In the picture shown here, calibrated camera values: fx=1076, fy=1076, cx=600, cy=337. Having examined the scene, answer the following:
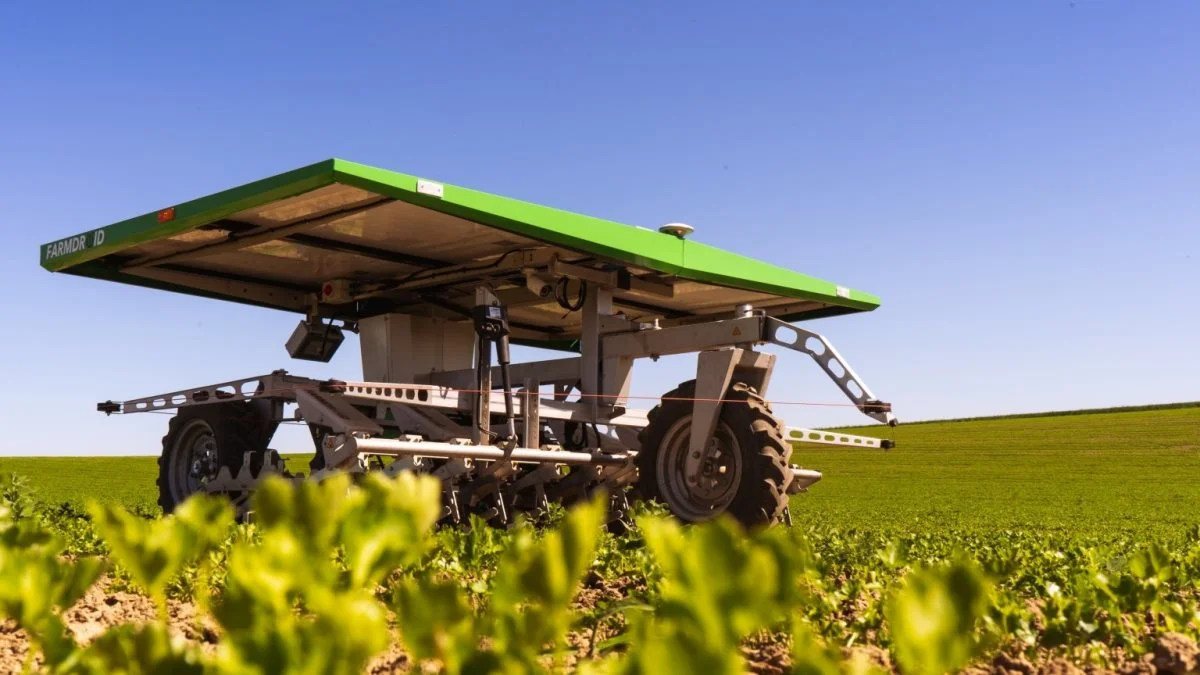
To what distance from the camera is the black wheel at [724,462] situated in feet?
22.7

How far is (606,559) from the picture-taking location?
4.23 metres

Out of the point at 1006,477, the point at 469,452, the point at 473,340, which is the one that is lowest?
the point at 1006,477

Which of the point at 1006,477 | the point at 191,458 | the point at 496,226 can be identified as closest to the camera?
the point at 496,226

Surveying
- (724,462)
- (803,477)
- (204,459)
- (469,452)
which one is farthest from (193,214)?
(803,477)

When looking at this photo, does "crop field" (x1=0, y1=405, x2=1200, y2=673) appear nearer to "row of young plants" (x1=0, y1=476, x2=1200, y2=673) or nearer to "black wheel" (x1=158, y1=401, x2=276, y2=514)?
"row of young plants" (x1=0, y1=476, x2=1200, y2=673)

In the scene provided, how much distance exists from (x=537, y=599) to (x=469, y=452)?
6.52 meters

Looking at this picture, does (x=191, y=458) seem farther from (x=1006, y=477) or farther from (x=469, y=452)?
(x=1006, y=477)

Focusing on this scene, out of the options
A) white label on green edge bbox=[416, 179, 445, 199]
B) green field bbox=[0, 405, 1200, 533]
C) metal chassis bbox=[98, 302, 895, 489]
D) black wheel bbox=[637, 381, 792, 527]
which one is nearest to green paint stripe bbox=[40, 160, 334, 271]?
white label on green edge bbox=[416, 179, 445, 199]

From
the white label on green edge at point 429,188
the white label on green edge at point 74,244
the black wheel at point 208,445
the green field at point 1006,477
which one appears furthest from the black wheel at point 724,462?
the white label on green edge at point 74,244

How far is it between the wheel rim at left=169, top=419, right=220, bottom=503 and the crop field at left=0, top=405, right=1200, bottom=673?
8.94 ft

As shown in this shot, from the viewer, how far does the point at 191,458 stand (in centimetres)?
967

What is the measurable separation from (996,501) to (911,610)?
18413 millimetres

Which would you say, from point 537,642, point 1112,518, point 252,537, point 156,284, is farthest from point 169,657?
point 1112,518

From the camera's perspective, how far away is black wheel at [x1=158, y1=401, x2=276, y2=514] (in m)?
8.99
